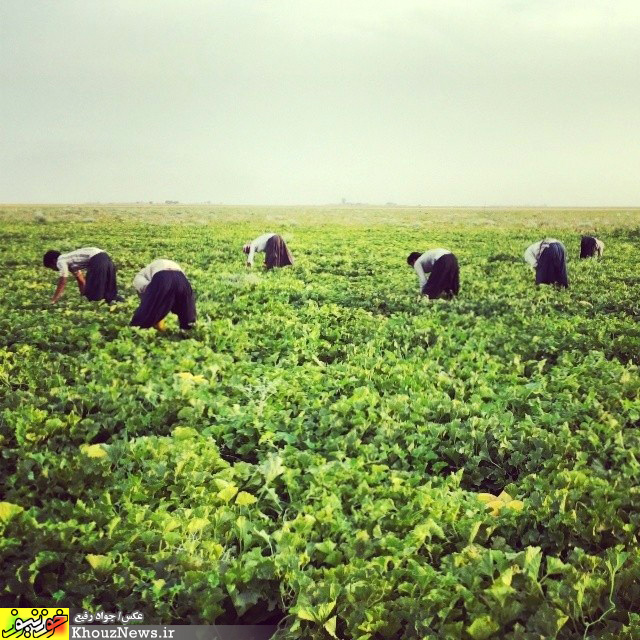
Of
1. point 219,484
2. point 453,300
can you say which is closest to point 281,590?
point 219,484

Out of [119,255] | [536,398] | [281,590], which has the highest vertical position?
[119,255]

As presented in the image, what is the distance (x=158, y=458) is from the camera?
361 centimetres

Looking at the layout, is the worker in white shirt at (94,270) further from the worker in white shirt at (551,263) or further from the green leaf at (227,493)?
the worker in white shirt at (551,263)

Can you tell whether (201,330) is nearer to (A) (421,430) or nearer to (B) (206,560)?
(A) (421,430)

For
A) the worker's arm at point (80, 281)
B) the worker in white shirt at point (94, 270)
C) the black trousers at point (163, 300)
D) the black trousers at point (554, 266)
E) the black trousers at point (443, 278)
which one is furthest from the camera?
the black trousers at point (554, 266)

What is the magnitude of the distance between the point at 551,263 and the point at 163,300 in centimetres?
609

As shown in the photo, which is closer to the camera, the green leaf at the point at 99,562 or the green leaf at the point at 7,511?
the green leaf at the point at 99,562

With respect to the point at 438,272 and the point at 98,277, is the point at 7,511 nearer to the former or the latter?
the point at 98,277

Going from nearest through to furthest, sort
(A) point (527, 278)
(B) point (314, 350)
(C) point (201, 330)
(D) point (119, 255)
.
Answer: (B) point (314, 350)
(C) point (201, 330)
(A) point (527, 278)
(D) point (119, 255)

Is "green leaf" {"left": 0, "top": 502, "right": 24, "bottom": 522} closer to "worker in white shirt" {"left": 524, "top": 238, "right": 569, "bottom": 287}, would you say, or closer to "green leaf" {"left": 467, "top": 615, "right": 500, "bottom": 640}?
"green leaf" {"left": 467, "top": 615, "right": 500, "bottom": 640}

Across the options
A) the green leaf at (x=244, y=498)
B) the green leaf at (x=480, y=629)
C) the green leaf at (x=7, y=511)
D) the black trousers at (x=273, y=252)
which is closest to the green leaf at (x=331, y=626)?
the green leaf at (x=480, y=629)

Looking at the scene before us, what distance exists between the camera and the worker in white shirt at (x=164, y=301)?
655 cm

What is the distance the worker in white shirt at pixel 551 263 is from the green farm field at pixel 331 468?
1.77m

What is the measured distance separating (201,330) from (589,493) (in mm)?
4470
